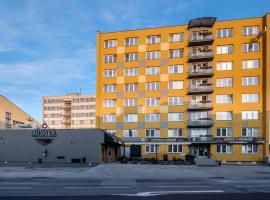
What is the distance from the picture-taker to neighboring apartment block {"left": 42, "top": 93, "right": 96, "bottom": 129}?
133000mm

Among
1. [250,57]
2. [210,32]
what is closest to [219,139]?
[250,57]

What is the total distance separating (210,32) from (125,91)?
17542mm

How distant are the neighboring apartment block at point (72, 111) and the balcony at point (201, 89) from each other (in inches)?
3371

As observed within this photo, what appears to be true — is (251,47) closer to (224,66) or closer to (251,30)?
(251,30)

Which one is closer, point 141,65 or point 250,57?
point 250,57

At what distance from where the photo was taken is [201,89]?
5006 cm

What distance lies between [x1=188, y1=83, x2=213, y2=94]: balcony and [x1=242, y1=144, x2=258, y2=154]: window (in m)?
10.1

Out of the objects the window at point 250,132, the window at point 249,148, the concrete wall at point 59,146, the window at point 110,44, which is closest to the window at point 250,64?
the window at point 250,132

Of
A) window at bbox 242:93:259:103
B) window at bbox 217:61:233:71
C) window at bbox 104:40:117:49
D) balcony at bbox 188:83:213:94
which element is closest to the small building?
balcony at bbox 188:83:213:94

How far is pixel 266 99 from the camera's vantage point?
4638cm

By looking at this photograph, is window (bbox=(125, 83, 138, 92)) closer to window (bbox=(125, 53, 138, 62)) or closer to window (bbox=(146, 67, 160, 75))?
window (bbox=(146, 67, 160, 75))

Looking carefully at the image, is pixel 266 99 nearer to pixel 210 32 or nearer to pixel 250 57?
pixel 250 57

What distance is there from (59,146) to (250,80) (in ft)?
102

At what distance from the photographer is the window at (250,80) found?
48.3 m
